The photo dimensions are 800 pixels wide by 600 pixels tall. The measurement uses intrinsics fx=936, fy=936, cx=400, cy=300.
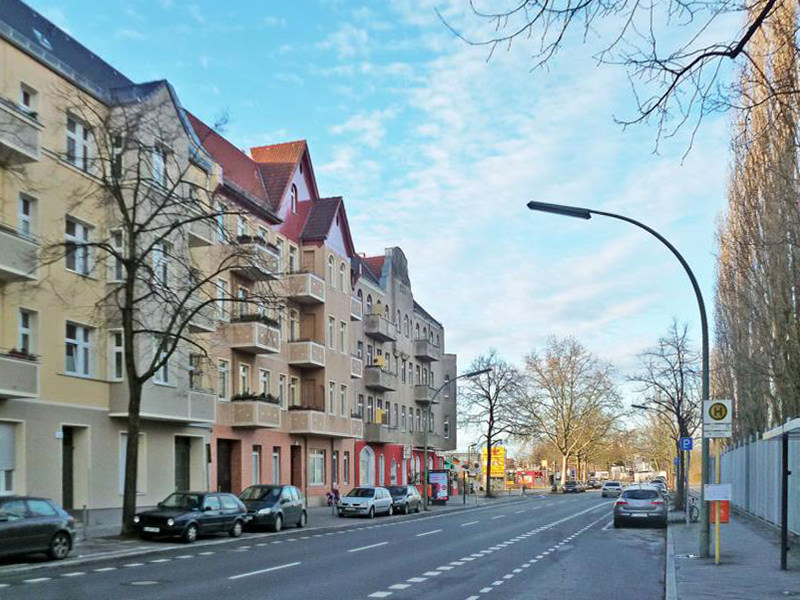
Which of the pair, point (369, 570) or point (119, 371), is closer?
point (369, 570)

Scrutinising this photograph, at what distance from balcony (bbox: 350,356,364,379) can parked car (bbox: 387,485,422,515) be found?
25.2ft

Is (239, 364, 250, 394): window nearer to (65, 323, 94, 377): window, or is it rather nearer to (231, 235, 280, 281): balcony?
(231, 235, 280, 281): balcony

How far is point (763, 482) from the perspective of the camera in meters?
33.3

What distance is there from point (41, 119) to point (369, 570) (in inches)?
641

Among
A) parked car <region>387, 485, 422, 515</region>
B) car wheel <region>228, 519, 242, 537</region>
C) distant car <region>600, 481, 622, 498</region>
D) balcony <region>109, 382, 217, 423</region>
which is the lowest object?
distant car <region>600, 481, 622, 498</region>

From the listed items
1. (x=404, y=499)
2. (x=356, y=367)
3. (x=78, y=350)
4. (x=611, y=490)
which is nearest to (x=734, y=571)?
(x=78, y=350)

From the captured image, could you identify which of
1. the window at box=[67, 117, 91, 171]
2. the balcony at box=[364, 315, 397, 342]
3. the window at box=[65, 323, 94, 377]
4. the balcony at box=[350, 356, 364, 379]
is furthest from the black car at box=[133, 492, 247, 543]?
the balcony at box=[364, 315, 397, 342]

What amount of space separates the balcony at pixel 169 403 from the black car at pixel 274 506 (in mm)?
3437

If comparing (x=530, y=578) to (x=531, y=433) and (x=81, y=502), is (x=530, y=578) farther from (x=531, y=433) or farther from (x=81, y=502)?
(x=531, y=433)

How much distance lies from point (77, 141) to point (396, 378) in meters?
37.4

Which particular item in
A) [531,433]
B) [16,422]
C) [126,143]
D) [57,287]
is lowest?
[531,433]

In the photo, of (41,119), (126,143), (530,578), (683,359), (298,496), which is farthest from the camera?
(683,359)

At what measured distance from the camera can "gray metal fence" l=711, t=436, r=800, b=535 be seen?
23.5 metres

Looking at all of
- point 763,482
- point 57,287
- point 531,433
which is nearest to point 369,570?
point 57,287
